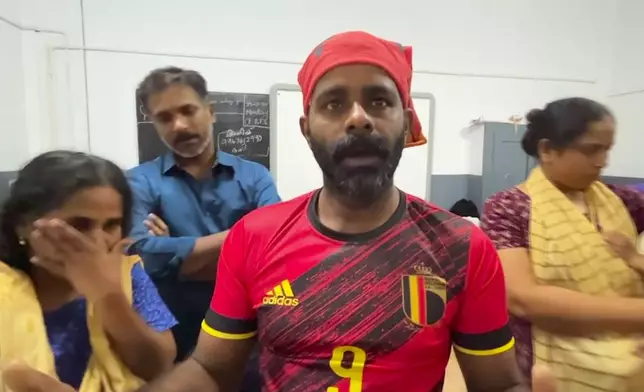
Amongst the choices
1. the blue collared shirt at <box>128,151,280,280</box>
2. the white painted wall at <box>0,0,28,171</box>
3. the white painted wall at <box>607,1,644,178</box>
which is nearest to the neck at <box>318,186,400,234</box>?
the blue collared shirt at <box>128,151,280,280</box>

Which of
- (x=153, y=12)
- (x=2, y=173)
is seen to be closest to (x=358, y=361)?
(x=2, y=173)

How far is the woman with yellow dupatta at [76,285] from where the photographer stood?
3.18 feet

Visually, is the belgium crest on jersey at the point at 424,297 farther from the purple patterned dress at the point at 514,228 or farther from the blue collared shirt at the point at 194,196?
the blue collared shirt at the point at 194,196

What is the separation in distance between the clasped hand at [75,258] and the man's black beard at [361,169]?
1.51 ft

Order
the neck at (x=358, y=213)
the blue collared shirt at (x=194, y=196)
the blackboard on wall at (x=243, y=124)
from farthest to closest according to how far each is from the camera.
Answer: the blackboard on wall at (x=243, y=124) < the blue collared shirt at (x=194, y=196) < the neck at (x=358, y=213)

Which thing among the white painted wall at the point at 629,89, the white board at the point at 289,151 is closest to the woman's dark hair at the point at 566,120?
the white board at the point at 289,151

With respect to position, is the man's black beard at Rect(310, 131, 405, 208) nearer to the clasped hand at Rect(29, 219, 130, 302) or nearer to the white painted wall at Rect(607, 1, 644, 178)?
the clasped hand at Rect(29, 219, 130, 302)

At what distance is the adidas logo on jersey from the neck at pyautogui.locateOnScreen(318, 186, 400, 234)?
0.49 feet

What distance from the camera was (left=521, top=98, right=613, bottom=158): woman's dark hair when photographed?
1.43m

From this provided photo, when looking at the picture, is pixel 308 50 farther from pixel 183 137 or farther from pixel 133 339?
pixel 133 339

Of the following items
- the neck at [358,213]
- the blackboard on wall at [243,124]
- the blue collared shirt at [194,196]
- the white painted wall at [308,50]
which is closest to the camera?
the neck at [358,213]

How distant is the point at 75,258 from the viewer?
3.15ft

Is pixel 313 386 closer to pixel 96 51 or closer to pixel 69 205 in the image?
pixel 69 205

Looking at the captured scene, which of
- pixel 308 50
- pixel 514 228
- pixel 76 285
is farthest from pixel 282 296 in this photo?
pixel 308 50
